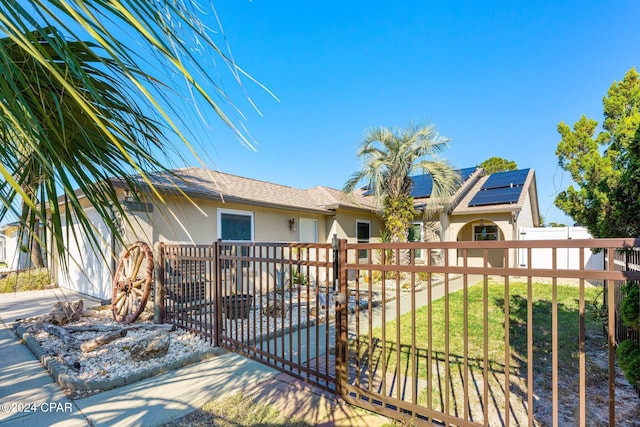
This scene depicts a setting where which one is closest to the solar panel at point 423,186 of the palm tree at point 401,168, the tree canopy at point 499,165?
the palm tree at point 401,168

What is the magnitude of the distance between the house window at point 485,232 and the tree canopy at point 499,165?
812 inches

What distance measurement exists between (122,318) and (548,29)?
12.7 meters

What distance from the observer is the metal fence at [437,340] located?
7.62 ft

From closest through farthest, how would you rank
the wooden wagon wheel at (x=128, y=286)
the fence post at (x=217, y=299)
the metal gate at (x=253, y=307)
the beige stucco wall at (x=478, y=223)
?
the metal gate at (x=253, y=307) → the fence post at (x=217, y=299) → the wooden wagon wheel at (x=128, y=286) → the beige stucco wall at (x=478, y=223)

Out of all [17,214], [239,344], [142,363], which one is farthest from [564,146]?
[142,363]

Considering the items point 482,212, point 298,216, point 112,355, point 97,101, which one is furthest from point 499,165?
point 97,101

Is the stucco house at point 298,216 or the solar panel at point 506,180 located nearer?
the stucco house at point 298,216

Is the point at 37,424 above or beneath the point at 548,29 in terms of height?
beneath

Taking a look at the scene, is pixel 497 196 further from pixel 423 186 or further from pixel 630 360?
pixel 630 360

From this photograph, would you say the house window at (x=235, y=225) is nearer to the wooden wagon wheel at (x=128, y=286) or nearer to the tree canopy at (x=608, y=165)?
the wooden wagon wheel at (x=128, y=286)

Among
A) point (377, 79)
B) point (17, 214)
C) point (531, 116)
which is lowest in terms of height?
point (17, 214)

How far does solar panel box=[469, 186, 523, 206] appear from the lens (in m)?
14.0

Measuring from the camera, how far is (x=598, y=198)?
169 inches

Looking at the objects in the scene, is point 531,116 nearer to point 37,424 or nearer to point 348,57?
point 348,57
